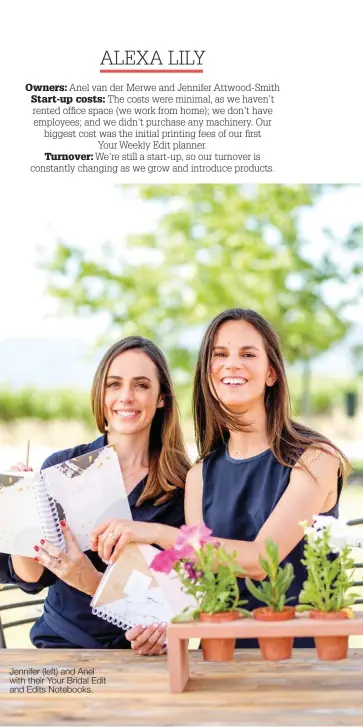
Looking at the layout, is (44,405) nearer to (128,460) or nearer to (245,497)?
(128,460)

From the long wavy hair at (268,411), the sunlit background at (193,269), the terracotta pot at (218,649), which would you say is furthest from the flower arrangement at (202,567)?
the sunlit background at (193,269)

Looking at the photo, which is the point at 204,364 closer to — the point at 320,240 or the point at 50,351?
the point at 320,240

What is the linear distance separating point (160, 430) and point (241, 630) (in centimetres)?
110

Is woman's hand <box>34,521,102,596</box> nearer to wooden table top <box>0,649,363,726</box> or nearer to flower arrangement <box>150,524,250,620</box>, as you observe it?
wooden table top <box>0,649,363,726</box>

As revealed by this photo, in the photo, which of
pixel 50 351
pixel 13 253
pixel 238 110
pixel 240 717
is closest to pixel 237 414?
pixel 238 110

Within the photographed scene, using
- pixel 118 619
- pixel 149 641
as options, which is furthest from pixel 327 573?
pixel 118 619

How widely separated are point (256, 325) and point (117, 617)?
3.01ft

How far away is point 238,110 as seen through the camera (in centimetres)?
250

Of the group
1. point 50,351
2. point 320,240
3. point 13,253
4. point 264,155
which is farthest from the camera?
point 50,351

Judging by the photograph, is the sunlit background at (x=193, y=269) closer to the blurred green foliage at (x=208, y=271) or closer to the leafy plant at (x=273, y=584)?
the blurred green foliage at (x=208, y=271)

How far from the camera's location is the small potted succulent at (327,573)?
1977mm

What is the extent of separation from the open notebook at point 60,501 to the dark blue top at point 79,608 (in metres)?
0.22

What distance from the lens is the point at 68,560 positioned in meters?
2.47

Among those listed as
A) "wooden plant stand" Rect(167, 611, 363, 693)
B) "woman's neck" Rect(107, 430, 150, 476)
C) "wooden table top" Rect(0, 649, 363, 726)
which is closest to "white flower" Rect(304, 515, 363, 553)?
"wooden plant stand" Rect(167, 611, 363, 693)
